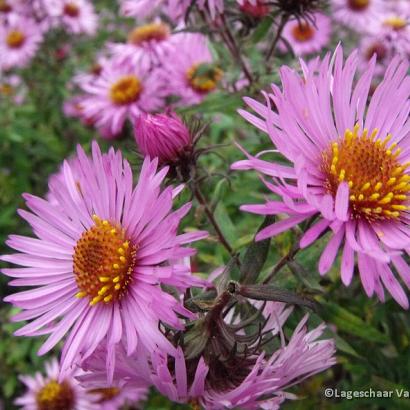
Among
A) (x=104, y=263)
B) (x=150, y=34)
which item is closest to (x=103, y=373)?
(x=104, y=263)

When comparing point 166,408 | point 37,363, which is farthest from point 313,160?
point 37,363

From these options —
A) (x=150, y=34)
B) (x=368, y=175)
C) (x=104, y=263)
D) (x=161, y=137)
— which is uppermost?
(x=150, y=34)

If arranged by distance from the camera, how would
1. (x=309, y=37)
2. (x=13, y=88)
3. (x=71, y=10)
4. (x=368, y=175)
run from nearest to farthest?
(x=368, y=175), (x=309, y=37), (x=71, y=10), (x=13, y=88)

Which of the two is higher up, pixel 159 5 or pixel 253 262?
pixel 159 5

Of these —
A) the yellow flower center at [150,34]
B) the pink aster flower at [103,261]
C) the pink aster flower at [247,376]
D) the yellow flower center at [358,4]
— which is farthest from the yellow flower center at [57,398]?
the yellow flower center at [358,4]

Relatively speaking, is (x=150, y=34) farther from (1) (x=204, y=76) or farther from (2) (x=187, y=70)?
(1) (x=204, y=76)

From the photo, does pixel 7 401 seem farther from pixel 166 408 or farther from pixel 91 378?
pixel 91 378

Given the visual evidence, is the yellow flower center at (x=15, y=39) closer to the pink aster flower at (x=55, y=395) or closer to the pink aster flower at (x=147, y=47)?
the pink aster flower at (x=147, y=47)
